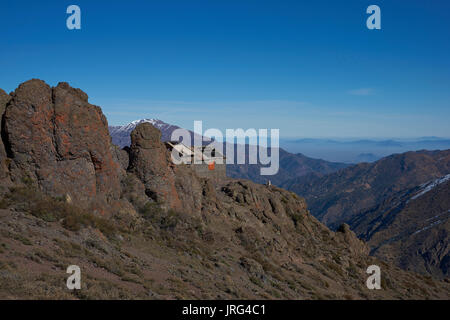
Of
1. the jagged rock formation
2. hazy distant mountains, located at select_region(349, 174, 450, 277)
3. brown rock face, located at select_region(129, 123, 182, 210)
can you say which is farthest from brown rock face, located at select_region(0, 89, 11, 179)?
hazy distant mountains, located at select_region(349, 174, 450, 277)

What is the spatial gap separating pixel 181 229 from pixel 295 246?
556 inches

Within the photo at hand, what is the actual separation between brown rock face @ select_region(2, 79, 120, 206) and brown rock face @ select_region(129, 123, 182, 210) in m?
3.16

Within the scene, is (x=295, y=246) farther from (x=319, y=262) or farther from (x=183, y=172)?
(x=183, y=172)

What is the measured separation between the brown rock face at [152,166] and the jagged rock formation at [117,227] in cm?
7

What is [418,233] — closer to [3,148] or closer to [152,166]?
[152,166]

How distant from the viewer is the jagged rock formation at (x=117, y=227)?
1166 cm

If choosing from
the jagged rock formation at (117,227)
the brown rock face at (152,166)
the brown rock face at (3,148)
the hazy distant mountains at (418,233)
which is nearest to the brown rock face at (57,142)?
the jagged rock formation at (117,227)

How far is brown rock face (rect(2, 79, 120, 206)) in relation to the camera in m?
15.8

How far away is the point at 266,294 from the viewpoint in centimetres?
1612

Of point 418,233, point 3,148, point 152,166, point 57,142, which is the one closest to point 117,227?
point 57,142

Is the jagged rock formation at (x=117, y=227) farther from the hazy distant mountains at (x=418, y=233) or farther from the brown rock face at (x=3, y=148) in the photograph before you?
the hazy distant mountains at (x=418, y=233)

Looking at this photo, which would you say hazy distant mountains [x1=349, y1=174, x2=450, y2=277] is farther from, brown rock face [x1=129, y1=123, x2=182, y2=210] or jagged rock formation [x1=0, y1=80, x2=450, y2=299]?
brown rock face [x1=129, y1=123, x2=182, y2=210]

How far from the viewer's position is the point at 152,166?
21844mm
